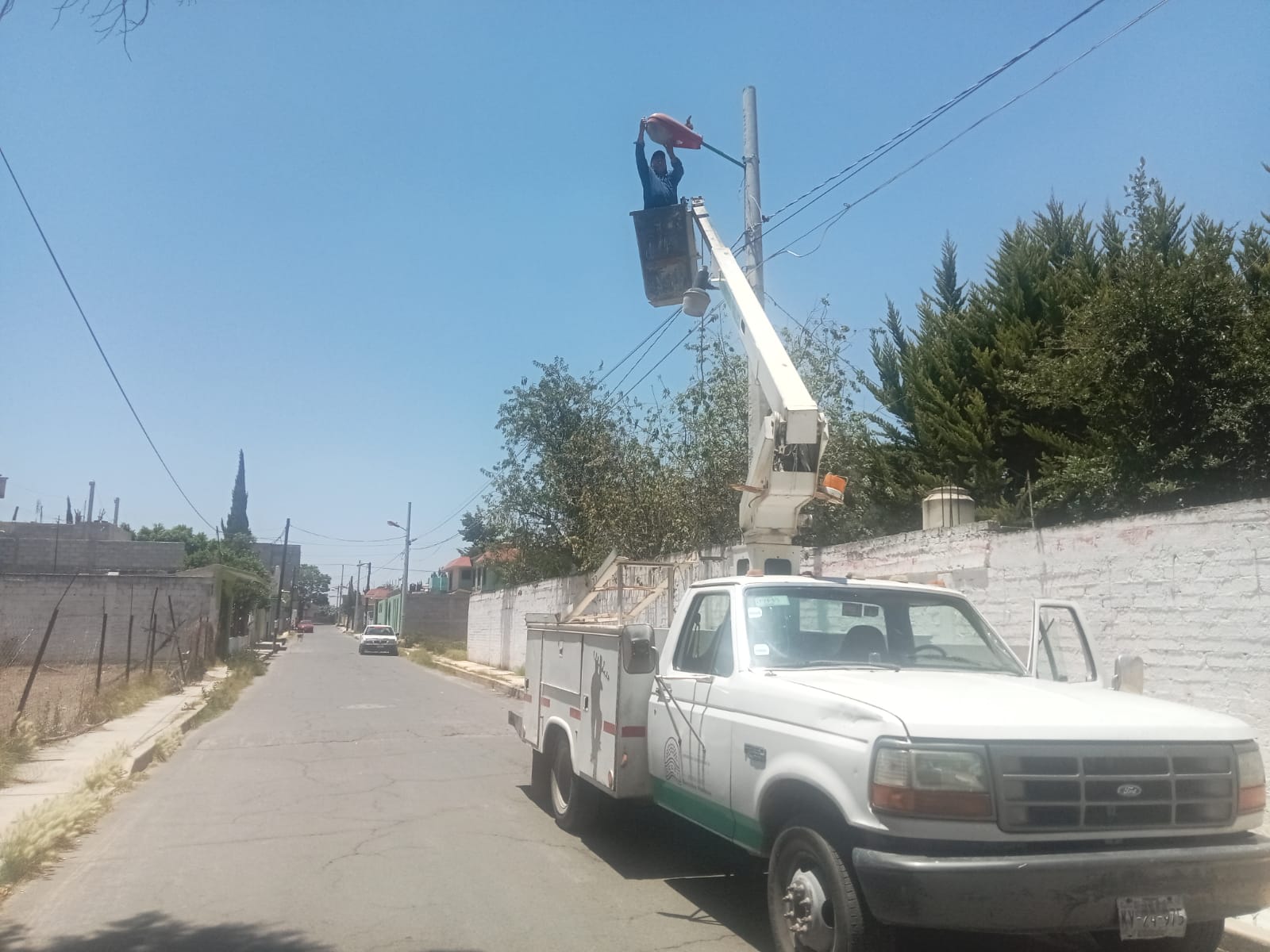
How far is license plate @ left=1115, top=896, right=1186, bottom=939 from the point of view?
405 cm

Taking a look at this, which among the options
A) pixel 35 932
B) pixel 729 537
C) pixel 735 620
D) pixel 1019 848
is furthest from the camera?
pixel 729 537

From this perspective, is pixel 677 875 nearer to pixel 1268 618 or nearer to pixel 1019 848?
→ pixel 1019 848

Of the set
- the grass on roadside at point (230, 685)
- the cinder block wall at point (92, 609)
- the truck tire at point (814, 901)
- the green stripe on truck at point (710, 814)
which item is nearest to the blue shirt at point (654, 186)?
the green stripe on truck at point (710, 814)

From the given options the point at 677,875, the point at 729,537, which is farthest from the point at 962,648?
the point at 729,537

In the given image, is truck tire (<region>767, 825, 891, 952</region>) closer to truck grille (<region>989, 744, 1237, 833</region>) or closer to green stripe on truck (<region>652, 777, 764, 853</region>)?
green stripe on truck (<region>652, 777, 764, 853</region>)

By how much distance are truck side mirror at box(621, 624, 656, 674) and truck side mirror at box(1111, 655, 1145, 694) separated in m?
2.59

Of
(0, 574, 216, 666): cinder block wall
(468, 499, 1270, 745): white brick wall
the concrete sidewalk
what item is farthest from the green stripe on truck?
(0, 574, 216, 666): cinder block wall

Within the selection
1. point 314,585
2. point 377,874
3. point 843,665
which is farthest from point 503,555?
point 314,585

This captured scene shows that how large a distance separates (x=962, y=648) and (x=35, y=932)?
5436 millimetres

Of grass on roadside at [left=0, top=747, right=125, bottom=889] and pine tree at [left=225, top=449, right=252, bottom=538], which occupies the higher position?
pine tree at [left=225, top=449, right=252, bottom=538]

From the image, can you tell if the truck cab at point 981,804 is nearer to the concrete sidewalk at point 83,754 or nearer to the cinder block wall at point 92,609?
the concrete sidewalk at point 83,754

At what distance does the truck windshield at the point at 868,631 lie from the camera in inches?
223

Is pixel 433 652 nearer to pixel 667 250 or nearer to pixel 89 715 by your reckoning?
pixel 89 715

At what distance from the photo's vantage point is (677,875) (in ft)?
22.3
